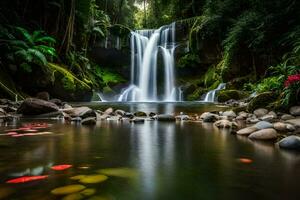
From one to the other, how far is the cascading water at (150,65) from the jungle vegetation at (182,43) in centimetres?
86

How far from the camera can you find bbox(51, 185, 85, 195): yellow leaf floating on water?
7.63 ft

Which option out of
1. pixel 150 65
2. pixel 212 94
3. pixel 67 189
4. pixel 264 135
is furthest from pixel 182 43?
pixel 67 189

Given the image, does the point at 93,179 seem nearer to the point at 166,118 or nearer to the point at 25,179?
the point at 25,179

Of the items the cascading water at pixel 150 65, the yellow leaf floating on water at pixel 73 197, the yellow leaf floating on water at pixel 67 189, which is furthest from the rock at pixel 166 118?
the cascading water at pixel 150 65

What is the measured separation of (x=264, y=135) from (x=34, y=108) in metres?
6.31

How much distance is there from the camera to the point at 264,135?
489 centimetres

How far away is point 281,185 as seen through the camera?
257 cm

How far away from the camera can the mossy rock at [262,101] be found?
841 cm

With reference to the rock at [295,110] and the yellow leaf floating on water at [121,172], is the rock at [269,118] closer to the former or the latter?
the rock at [295,110]

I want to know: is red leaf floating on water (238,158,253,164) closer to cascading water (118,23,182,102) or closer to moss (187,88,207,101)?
moss (187,88,207,101)

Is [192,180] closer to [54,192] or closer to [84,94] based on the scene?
[54,192]

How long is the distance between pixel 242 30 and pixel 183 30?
27.5 ft

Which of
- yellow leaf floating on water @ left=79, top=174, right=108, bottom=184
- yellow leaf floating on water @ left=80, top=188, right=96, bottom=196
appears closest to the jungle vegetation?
yellow leaf floating on water @ left=79, top=174, right=108, bottom=184

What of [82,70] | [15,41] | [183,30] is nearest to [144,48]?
[183,30]
